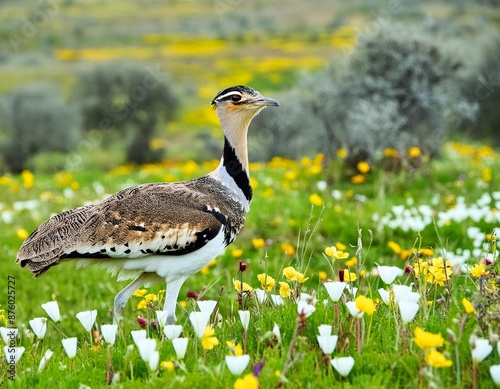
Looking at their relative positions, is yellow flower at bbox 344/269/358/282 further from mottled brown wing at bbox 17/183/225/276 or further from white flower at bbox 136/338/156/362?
white flower at bbox 136/338/156/362

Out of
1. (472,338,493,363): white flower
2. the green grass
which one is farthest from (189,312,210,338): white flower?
(472,338,493,363): white flower

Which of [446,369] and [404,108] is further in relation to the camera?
[404,108]

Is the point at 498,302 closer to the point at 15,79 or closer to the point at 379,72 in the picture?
the point at 379,72

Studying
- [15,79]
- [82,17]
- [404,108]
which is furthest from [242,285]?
[82,17]

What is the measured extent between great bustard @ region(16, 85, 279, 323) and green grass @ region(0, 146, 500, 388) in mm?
284

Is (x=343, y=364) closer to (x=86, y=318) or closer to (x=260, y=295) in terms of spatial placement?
(x=260, y=295)

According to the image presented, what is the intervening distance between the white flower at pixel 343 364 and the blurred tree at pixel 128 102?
27863mm

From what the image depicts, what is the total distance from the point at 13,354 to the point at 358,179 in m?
7.82

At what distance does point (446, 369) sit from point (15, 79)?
4318 cm

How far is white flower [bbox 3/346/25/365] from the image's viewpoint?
371 cm

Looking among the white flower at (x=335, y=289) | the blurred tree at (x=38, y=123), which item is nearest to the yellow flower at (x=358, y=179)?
the white flower at (x=335, y=289)

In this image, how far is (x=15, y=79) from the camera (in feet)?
141

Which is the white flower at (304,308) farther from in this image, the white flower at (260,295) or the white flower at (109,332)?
the white flower at (109,332)

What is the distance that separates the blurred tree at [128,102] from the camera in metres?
30.8
